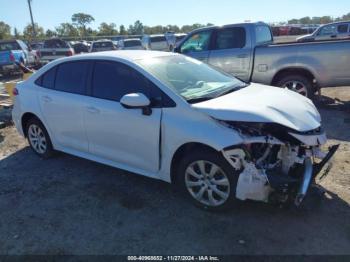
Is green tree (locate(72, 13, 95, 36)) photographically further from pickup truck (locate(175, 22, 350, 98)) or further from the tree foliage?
pickup truck (locate(175, 22, 350, 98))

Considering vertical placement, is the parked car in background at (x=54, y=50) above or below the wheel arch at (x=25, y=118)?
below

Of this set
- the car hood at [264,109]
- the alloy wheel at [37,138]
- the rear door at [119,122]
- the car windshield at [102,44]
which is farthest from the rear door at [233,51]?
the car windshield at [102,44]

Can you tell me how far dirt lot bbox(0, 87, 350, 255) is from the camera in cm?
322

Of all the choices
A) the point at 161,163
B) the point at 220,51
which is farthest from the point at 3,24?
A: the point at 161,163

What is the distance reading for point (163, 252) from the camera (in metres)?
3.16

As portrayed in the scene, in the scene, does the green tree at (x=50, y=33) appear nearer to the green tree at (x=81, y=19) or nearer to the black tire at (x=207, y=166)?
the green tree at (x=81, y=19)

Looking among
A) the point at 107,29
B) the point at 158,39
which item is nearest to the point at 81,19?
the point at 107,29

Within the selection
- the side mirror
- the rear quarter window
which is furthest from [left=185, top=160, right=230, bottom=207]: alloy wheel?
the rear quarter window

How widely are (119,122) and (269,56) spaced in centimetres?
489

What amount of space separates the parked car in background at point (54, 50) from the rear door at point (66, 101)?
1381 cm

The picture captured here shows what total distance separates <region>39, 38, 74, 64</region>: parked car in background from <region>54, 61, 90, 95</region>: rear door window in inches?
548

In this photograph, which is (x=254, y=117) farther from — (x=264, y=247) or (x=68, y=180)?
(x=68, y=180)

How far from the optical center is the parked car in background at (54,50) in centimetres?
1806

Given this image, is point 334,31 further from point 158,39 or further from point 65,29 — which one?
point 65,29
